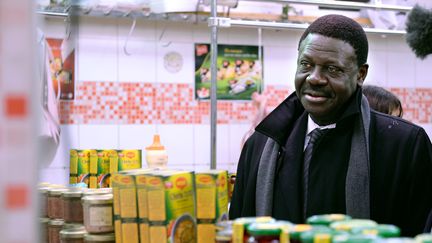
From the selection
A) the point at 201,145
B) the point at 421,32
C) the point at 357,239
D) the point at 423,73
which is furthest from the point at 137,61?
the point at 357,239

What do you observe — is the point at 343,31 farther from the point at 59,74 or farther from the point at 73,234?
the point at 59,74

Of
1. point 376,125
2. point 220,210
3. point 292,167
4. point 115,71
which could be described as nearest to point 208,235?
point 220,210

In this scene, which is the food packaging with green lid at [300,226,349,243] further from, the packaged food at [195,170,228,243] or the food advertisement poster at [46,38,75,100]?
the food advertisement poster at [46,38,75,100]

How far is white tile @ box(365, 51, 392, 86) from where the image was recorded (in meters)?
4.87

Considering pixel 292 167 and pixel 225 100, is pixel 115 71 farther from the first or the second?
pixel 292 167

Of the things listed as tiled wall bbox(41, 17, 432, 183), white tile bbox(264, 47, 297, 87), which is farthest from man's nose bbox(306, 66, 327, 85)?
white tile bbox(264, 47, 297, 87)

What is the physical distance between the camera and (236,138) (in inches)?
179

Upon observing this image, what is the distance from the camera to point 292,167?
2121mm

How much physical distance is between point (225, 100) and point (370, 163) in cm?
255

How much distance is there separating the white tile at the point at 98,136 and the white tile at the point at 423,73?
2.54 meters

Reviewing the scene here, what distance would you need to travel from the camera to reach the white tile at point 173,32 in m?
4.37

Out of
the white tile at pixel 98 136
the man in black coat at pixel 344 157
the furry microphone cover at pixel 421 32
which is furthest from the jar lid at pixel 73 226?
the white tile at pixel 98 136

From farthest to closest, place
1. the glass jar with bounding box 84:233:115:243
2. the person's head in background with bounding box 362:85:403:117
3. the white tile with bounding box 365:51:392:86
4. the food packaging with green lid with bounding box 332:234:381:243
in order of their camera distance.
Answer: the white tile with bounding box 365:51:392:86
the person's head in background with bounding box 362:85:403:117
the glass jar with bounding box 84:233:115:243
the food packaging with green lid with bounding box 332:234:381:243

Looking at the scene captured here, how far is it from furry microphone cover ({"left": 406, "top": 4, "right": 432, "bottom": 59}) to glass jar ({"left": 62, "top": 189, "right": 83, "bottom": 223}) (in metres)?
1.21
